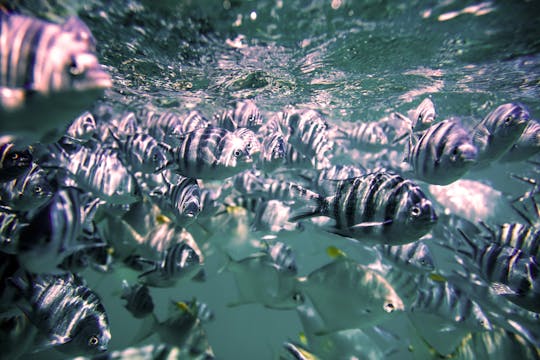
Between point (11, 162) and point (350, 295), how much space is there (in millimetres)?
4493

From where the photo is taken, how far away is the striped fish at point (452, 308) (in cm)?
479

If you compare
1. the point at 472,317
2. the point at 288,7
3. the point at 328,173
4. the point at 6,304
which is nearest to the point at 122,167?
the point at 6,304

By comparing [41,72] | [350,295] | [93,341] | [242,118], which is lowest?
[350,295]

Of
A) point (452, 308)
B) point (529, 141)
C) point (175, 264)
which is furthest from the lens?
point (529, 141)

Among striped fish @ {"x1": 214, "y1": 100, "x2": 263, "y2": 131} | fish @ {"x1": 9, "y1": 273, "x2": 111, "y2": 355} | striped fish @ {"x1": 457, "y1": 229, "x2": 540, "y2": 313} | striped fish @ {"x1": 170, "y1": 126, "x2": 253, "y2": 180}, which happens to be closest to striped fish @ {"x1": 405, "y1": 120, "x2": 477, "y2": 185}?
striped fish @ {"x1": 457, "y1": 229, "x2": 540, "y2": 313}

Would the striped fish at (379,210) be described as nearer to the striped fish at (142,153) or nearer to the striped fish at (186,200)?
the striped fish at (186,200)

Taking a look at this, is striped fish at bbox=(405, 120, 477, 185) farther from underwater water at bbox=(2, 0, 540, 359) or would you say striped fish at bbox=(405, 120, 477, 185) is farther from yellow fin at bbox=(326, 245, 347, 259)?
underwater water at bbox=(2, 0, 540, 359)

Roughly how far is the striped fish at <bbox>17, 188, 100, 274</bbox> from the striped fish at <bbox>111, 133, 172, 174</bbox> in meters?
2.11

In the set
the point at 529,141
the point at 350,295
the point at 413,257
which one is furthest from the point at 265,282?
the point at 529,141

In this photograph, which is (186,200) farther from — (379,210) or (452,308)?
(452,308)

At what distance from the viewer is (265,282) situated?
5457 mm

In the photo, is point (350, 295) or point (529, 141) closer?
point (350, 295)

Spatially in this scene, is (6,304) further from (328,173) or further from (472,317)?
(472,317)

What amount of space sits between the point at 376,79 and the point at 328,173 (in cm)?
590
